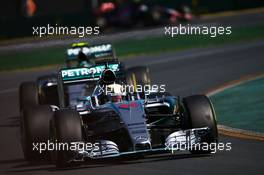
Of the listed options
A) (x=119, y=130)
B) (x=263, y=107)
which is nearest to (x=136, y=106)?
(x=119, y=130)

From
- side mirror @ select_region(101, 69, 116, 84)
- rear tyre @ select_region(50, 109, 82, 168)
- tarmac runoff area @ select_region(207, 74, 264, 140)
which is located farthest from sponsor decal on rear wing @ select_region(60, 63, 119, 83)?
rear tyre @ select_region(50, 109, 82, 168)

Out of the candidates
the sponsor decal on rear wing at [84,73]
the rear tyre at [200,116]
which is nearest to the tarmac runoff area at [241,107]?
the rear tyre at [200,116]

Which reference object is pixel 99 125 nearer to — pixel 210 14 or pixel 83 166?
pixel 83 166

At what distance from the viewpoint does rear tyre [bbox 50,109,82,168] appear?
13398mm

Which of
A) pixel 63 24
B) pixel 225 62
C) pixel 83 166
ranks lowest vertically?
pixel 83 166

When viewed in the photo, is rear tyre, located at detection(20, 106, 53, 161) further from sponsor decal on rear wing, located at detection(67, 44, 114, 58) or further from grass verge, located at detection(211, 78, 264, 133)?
sponsor decal on rear wing, located at detection(67, 44, 114, 58)

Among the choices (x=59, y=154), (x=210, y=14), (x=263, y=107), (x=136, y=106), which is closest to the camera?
(x=59, y=154)

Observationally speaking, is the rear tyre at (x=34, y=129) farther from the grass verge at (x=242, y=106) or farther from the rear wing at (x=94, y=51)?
the rear wing at (x=94, y=51)

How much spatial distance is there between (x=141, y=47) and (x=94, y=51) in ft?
50.3

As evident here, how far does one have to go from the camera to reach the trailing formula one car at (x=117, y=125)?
13.5 metres

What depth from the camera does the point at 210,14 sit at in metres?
52.1

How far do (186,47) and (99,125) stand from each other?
820 inches

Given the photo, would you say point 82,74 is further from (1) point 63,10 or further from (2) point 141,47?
(1) point 63,10

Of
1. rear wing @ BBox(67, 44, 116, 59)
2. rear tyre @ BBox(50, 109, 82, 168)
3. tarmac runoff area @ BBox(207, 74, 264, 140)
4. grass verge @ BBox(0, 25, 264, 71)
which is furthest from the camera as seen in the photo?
grass verge @ BBox(0, 25, 264, 71)
